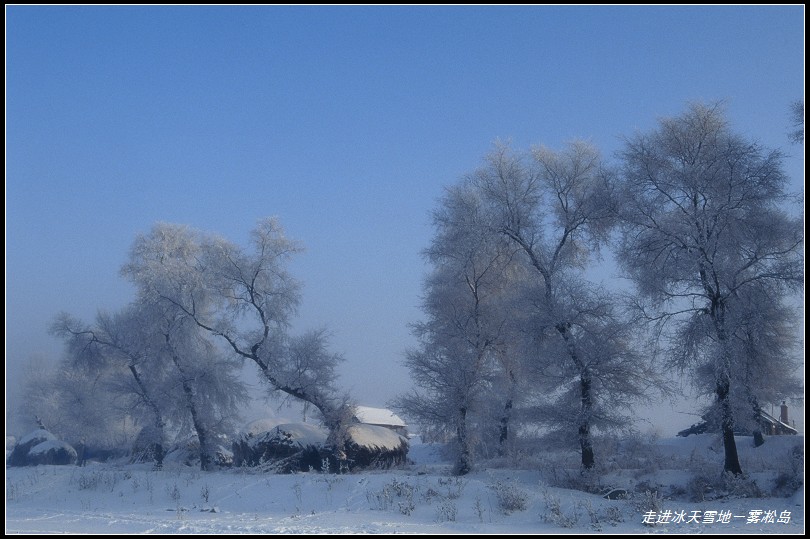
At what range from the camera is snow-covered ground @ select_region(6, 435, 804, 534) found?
1543cm

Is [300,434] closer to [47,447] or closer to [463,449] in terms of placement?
[463,449]

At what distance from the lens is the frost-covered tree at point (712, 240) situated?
798 inches

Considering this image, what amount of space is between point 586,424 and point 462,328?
7452mm

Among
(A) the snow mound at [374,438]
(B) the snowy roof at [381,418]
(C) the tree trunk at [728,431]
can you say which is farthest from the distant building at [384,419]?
(C) the tree trunk at [728,431]

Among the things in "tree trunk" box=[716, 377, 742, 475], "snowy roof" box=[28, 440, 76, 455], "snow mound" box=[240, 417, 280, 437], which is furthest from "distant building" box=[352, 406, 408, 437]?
"tree trunk" box=[716, 377, 742, 475]

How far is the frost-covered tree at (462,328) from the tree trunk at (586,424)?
4.09m

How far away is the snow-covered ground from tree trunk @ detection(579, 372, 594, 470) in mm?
638

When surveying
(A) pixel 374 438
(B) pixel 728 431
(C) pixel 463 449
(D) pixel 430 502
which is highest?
(B) pixel 728 431

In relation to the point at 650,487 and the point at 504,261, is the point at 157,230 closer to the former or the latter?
the point at 504,261

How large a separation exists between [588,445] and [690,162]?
31.4 ft

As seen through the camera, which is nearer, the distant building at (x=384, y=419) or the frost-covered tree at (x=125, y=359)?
the frost-covered tree at (x=125, y=359)

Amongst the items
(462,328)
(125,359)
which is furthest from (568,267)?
(125,359)

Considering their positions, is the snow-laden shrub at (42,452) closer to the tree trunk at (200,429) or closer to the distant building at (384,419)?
the tree trunk at (200,429)

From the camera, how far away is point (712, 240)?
2064 cm
